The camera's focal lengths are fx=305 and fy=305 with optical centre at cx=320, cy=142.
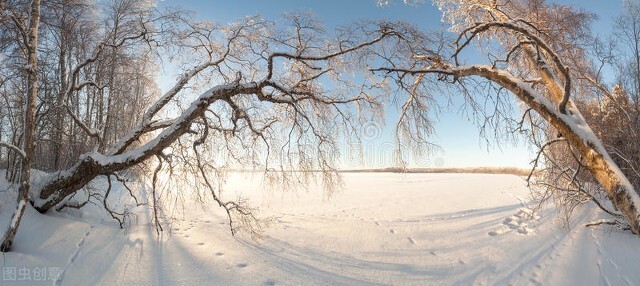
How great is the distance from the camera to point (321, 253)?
15.9 ft

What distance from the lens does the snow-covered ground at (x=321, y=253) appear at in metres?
3.81

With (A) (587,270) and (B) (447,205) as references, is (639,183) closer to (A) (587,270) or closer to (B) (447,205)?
(B) (447,205)

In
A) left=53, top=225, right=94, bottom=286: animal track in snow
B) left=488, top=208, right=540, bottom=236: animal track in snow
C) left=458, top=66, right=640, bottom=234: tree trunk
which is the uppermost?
left=458, top=66, right=640, bottom=234: tree trunk

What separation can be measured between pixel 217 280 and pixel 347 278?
1620 millimetres

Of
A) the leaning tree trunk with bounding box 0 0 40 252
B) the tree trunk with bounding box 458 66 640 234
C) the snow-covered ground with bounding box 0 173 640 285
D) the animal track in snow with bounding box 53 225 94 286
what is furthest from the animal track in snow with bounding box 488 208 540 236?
the leaning tree trunk with bounding box 0 0 40 252

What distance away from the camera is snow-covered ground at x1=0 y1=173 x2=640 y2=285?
3.81 m

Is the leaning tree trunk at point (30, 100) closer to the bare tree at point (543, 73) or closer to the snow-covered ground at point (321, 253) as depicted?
the snow-covered ground at point (321, 253)

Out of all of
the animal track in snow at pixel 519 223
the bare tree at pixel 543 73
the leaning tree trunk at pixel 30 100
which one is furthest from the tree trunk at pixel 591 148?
the leaning tree trunk at pixel 30 100

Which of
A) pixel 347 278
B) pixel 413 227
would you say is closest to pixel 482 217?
pixel 413 227

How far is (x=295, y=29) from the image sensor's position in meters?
5.58

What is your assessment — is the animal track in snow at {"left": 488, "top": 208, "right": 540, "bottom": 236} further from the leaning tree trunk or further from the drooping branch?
the leaning tree trunk

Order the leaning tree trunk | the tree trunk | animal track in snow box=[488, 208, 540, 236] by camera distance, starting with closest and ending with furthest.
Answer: the tree trunk, the leaning tree trunk, animal track in snow box=[488, 208, 540, 236]

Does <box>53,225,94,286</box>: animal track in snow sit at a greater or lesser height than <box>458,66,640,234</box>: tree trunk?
lesser

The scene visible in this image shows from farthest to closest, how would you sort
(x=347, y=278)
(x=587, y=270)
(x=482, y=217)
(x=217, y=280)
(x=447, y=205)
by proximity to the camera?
(x=447, y=205), (x=482, y=217), (x=587, y=270), (x=347, y=278), (x=217, y=280)
